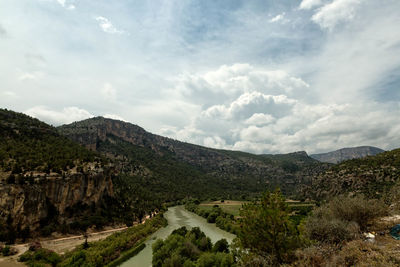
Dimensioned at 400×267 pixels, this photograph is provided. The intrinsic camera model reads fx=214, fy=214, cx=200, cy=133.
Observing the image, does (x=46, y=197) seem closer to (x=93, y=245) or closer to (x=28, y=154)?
(x=28, y=154)

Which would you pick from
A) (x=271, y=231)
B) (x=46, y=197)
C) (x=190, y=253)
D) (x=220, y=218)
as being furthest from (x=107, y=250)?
(x=220, y=218)

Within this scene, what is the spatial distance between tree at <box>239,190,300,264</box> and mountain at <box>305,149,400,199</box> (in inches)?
1740

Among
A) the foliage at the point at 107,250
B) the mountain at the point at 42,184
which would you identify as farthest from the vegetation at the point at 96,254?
the mountain at the point at 42,184

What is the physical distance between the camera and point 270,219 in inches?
535

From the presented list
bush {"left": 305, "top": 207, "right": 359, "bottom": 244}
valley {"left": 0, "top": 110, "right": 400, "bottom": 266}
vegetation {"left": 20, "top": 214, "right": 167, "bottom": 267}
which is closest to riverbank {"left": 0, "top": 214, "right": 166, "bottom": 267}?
vegetation {"left": 20, "top": 214, "right": 167, "bottom": 267}

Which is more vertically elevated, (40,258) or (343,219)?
(343,219)

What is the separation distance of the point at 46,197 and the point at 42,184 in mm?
2700

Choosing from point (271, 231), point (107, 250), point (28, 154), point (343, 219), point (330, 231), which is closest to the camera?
point (271, 231)

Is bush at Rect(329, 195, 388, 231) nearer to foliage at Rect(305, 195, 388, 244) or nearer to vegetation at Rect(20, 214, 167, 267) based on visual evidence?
foliage at Rect(305, 195, 388, 244)

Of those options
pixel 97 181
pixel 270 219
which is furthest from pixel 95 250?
pixel 270 219

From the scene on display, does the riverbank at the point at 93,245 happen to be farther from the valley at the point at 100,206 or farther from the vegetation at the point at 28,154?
the vegetation at the point at 28,154

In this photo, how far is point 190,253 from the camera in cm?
3041

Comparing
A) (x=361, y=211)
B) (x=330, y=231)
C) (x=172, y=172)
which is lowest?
(x=330, y=231)

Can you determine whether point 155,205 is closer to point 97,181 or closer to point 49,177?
point 97,181
